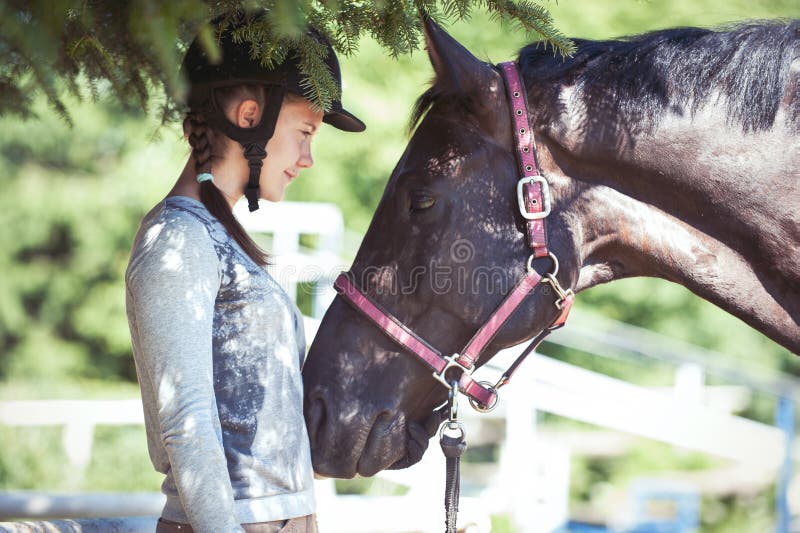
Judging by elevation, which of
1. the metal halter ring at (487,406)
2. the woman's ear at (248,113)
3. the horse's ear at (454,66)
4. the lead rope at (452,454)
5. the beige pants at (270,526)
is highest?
the horse's ear at (454,66)

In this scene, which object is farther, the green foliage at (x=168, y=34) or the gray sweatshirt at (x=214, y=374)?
the gray sweatshirt at (x=214, y=374)

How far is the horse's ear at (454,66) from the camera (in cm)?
209

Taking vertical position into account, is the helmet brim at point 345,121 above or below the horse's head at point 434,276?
above

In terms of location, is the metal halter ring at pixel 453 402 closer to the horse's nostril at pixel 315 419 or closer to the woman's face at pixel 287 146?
the horse's nostril at pixel 315 419

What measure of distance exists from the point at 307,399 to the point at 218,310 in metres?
0.50

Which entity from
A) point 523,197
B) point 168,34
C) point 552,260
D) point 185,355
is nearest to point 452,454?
point 552,260

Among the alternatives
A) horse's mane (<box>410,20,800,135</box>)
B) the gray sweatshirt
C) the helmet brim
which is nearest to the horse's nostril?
the gray sweatshirt

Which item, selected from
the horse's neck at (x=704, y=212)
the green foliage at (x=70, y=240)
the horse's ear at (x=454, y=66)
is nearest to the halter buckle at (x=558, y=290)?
the horse's neck at (x=704, y=212)

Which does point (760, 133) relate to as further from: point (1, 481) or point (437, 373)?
point (1, 481)

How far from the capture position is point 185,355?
158 cm

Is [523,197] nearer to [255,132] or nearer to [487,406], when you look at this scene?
[487,406]

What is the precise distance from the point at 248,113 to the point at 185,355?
703mm

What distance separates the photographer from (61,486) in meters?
6.71

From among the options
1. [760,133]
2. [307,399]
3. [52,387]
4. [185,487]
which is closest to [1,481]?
[52,387]
